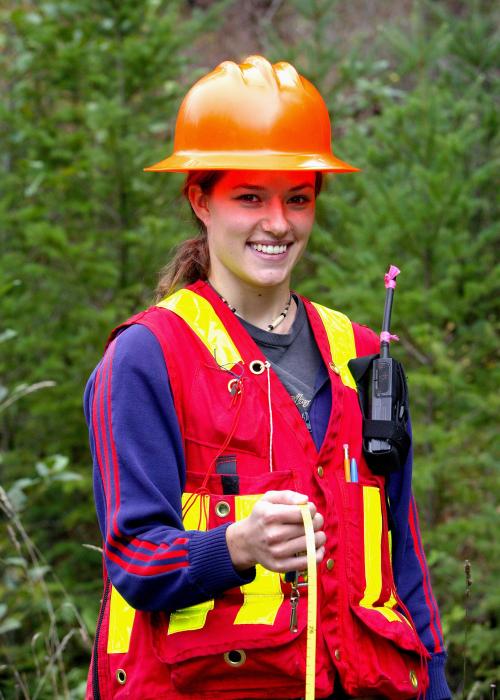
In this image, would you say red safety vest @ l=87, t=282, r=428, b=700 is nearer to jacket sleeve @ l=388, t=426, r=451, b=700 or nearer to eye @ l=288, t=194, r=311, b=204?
jacket sleeve @ l=388, t=426, r=451, b=700

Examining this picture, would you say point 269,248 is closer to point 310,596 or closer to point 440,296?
point 310,596

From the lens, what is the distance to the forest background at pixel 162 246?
5.59 meters

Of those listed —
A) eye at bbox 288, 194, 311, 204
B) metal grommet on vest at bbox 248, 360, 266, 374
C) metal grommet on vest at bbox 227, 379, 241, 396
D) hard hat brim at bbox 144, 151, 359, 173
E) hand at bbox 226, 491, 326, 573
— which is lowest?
hand at bbox 226, 491, 326, 573

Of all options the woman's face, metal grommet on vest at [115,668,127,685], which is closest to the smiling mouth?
the woman's face

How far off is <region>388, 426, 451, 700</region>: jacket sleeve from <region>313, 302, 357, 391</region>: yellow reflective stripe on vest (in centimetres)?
27

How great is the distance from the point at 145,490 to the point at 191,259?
74cm

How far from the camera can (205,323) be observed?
2.36m

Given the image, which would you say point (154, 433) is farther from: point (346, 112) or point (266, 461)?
point (346, 112)

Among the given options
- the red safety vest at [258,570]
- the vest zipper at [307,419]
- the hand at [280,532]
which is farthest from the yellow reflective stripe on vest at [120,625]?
the vest zipper at [307,419]

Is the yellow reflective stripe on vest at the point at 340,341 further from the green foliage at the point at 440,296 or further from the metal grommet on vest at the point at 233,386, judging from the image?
the green foliage at the point at 440,296

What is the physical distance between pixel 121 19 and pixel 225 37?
18.8 feet

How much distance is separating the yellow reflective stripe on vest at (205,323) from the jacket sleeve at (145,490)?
13 cm

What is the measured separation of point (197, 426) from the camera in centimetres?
221

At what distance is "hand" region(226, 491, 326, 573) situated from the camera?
1.84m
